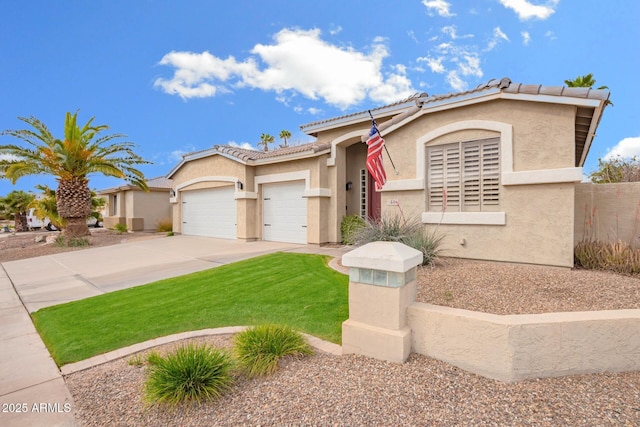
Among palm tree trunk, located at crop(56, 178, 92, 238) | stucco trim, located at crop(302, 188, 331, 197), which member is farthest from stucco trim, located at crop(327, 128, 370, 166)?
palm tree trunk, located at crop(56, 178, 92, 238)

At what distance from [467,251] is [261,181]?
9225 mm

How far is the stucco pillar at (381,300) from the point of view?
3850 millimetres

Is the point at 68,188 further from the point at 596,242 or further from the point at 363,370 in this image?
the point at 596,242

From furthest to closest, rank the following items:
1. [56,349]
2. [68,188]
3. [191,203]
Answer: [191,203]
[68,188]
[56,349]

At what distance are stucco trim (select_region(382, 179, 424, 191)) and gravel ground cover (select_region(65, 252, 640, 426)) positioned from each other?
20.1 feet

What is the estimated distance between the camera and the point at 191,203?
1845 centimetres

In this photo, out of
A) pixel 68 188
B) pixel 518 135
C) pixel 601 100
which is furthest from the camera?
pixel 68 188

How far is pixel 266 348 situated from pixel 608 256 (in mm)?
7676

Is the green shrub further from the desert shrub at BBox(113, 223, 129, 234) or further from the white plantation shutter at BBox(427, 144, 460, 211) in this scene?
the white plantation shutter at BBox(427, 144, 460, 211)

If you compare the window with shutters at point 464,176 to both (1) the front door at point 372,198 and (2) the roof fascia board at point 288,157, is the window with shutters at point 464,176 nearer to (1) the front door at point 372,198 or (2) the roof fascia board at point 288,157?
(1) the front door at point 372,198

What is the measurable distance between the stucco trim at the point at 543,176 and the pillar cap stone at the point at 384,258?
519cm

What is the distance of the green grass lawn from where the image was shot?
17.0ft

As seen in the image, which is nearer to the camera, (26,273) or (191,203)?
(26,273)

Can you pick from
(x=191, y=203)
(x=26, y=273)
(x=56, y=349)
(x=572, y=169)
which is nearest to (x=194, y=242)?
(x=191, y=203)
